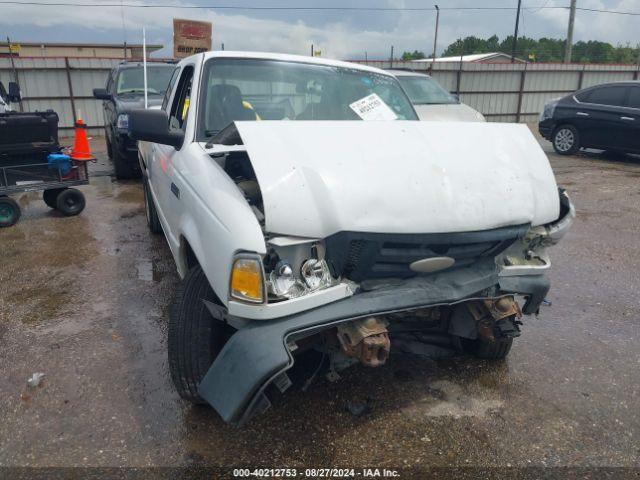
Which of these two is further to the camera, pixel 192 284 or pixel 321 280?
pixel 192 284

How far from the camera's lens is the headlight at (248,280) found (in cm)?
→ 212

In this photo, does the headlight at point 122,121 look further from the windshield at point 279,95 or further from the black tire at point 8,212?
the windshield at point 279,95

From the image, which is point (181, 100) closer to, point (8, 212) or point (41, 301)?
point (41, 301)

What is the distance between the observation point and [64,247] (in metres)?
5.45

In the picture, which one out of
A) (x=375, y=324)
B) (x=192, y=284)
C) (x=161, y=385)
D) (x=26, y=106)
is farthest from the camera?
(x=26, y=106)

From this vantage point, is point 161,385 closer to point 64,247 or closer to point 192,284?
point 192,284

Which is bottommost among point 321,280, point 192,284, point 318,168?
point 192,284

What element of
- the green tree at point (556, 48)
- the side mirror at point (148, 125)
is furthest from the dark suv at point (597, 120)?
the green tree at point (556, 48)

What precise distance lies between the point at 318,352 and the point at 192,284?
76 cm

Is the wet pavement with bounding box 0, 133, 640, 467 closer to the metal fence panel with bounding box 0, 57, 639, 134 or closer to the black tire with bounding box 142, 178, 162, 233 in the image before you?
the black tire with bounding box 142, 178, 162, 233

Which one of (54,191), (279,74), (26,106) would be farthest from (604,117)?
(26,106)

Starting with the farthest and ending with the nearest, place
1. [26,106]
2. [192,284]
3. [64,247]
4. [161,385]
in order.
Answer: [26,106] → [64,247] → [161,385] → [192,284]

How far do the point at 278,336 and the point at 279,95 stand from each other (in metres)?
2.04

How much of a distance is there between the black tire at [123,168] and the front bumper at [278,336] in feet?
24.1
